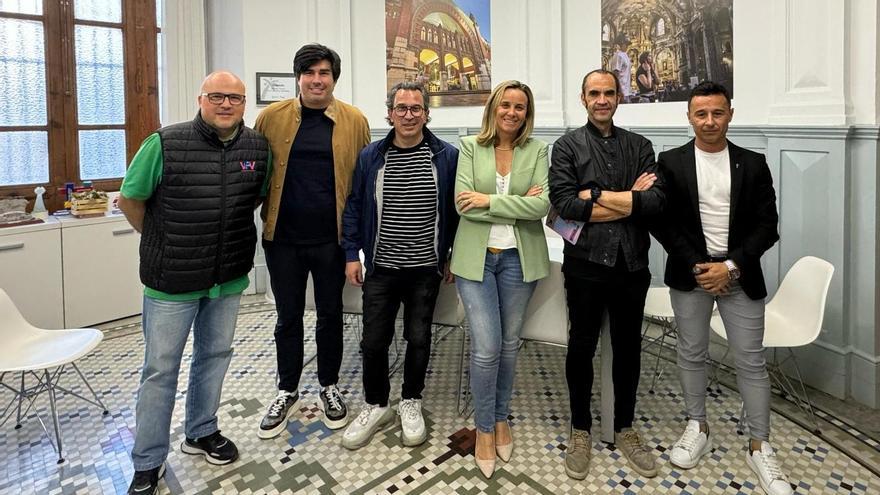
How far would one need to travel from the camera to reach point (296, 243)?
2.64 metres

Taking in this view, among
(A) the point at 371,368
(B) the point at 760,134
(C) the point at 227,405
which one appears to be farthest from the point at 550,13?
(C) the point at 227,405

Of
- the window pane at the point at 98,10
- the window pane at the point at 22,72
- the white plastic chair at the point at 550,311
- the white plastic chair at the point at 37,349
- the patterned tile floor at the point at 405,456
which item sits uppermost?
the window pane at the point at 98,10

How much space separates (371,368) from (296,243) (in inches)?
26.7

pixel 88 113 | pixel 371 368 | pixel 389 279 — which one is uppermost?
pixel 88 113

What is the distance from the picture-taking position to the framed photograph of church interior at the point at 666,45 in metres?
3.75

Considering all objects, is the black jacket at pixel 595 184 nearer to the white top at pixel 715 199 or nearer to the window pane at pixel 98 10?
the white top at pixel 715 199

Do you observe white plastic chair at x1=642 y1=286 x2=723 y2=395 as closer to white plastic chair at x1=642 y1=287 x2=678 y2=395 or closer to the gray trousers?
white plastic chair at x1=642 y1=287 x2=678 y2=395

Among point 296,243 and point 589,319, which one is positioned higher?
point 296,243

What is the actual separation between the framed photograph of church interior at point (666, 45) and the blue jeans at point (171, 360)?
131 inches

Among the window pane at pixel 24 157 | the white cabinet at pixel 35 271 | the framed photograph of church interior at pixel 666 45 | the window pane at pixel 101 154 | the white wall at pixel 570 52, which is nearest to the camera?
the white wall at pixel 570 52

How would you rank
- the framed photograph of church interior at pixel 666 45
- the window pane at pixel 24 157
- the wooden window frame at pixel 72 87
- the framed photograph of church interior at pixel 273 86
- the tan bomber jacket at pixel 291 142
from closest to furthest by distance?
the tan bomber jacket at pixel 291 142, the framed photograph of church interior at pixel 666 45, the window pane at pixel 24 157, the wooden window frame at pixel 72 87, the framed photograph of church interior at pixel 273 86

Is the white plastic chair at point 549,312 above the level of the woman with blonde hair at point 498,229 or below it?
below

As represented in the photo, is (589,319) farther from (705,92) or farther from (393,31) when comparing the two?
(393,31)

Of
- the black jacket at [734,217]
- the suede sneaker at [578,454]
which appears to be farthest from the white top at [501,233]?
the suede sneaker at [578,454]
